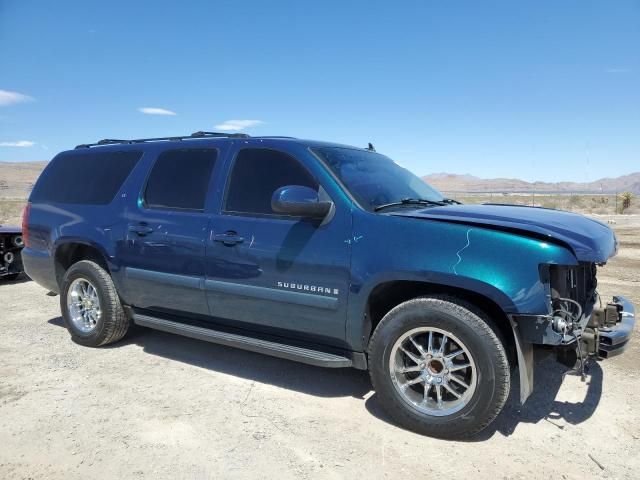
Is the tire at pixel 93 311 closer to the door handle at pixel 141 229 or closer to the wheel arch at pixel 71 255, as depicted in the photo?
the wheel arch at pixel 71 255

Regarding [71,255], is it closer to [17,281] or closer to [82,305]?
[82,305]

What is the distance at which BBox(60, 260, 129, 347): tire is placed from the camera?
4.74 m

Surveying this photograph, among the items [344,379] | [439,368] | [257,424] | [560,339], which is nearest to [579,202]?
[344,379]

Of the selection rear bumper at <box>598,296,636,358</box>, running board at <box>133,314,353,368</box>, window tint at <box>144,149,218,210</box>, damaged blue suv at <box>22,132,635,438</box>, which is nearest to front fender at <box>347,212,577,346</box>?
damaged blue suv at <box>22,132,635,438</box>

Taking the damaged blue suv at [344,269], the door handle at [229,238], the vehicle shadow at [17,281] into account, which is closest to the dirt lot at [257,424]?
the damaged blue suv at [344,269]

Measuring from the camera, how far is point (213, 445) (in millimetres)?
3041

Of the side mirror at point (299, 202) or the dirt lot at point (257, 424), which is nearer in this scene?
the dirt lot at point (257, 424)

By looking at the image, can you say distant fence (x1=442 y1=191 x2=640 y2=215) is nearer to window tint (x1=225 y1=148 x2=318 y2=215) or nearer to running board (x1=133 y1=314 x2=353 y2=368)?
window tint (x1=225 y1=148 x2=318 y2=215)

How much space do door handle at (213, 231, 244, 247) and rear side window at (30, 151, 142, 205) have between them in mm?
1491

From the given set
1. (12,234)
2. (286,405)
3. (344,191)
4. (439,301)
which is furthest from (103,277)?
(12,234)

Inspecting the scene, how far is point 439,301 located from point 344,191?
1.03 meters

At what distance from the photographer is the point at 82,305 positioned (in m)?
5.04

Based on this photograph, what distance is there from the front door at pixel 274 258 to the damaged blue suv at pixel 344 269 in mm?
11

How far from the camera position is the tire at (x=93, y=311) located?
474cm
